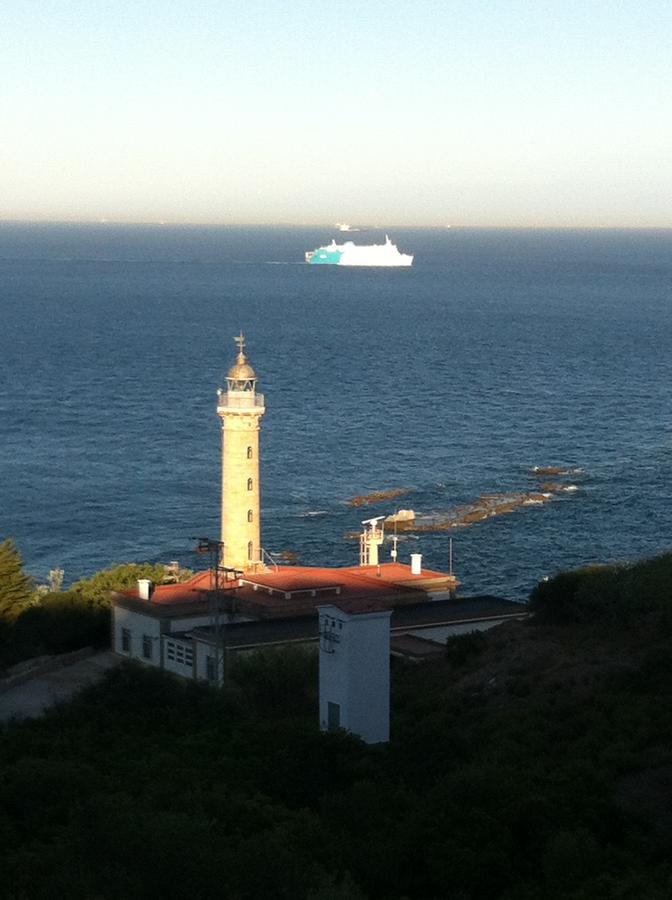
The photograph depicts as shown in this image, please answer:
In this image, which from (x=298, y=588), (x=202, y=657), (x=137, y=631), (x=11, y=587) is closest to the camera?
(x=202, y=657)

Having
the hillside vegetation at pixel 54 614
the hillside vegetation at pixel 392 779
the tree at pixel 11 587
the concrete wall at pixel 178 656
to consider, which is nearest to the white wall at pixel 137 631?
the concrete wall at pixel 178 656

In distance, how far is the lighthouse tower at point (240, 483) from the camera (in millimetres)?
34469

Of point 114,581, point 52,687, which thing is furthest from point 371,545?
point 52,687

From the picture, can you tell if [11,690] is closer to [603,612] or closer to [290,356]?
[603,612]

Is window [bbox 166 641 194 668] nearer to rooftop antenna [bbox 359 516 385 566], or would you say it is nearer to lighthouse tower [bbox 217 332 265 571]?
lighthouse tower [bbox 217 332 265 571]

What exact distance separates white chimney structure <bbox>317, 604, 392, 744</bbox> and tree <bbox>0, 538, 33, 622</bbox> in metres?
11.8

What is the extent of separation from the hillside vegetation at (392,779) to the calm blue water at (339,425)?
15691 mm

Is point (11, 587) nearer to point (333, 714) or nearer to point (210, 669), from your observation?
point (210, 669)

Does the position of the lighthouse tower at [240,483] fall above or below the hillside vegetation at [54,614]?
above

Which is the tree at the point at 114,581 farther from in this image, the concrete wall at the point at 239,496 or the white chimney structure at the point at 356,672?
the white chimney structure at the point at 356,672

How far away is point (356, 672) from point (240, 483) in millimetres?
13276

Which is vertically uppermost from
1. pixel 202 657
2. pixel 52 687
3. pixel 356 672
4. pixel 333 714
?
pixel 356 672

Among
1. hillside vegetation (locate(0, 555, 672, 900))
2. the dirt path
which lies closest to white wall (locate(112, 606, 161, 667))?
the dirt path

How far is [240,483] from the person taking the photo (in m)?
34.5
